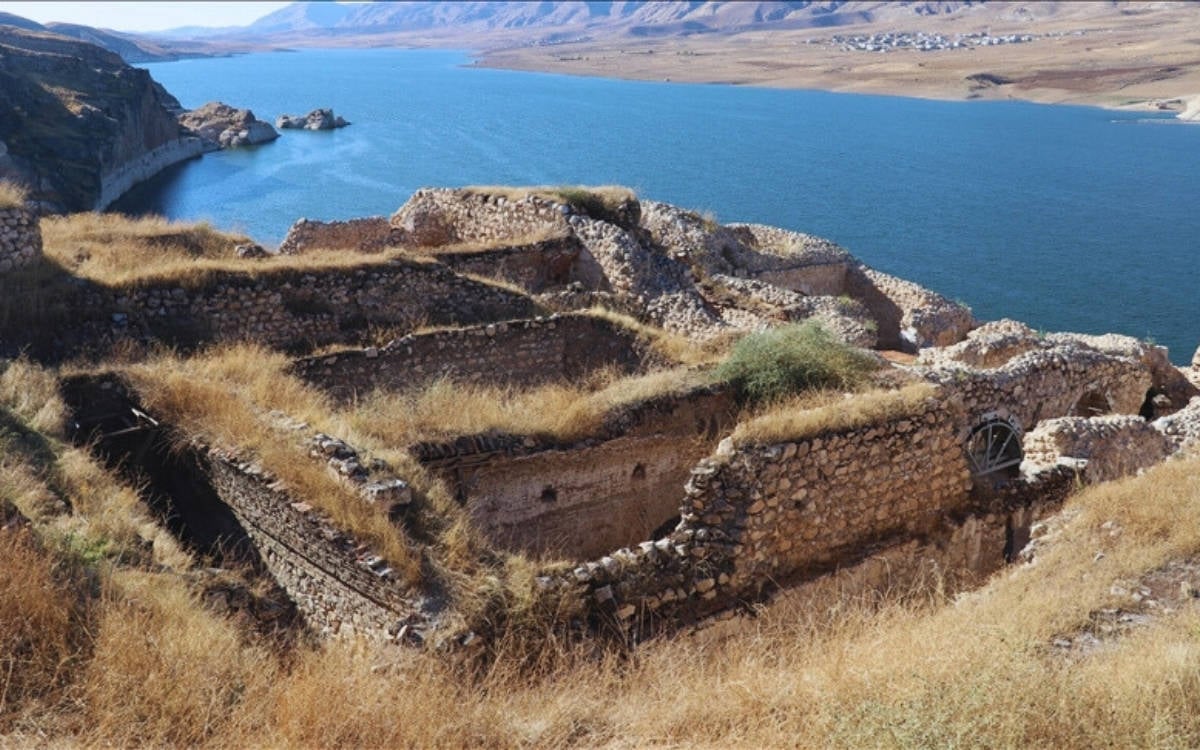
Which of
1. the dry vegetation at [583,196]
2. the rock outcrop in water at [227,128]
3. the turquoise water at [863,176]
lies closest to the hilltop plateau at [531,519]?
the dry vegetation at [583,196]

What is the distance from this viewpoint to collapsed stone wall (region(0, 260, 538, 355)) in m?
12.9

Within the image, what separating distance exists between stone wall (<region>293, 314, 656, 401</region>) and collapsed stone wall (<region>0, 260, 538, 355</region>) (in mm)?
1388

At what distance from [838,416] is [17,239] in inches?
429

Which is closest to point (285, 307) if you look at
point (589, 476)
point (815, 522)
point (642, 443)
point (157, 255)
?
point (157, 255)

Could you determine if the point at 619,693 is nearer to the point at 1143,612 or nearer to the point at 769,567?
the point at 769,567

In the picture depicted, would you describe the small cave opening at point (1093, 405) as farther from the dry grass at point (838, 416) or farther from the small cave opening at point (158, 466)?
the small cave opening at point (158, 466)

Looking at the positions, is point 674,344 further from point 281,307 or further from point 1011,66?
point 1011,66

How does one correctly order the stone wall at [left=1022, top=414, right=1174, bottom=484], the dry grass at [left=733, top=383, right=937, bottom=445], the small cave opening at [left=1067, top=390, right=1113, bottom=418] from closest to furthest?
the dry grass at [left=733, top=383, right=937, bottom=445], the stone wall at [left=1022, top=414, right=1174, bottom=484], the small cave opening at [left=1067, top=390, right=1113, bottom=418]

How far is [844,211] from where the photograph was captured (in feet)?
170

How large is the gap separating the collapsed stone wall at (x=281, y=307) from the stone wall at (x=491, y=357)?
1.39 meters

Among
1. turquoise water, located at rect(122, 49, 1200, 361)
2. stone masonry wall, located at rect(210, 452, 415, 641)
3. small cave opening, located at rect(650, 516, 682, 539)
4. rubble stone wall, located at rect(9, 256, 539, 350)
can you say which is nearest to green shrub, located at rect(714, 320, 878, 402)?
small cave opening, located at rect(650, 516, 682, 539)

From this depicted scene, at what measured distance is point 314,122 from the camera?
91.3 m

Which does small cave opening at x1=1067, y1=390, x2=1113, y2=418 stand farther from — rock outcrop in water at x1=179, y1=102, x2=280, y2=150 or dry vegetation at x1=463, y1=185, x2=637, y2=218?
rock outcrop in water at x1=179, y1=102, x2=280, y2=150

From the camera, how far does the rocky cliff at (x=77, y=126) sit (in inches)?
2100
